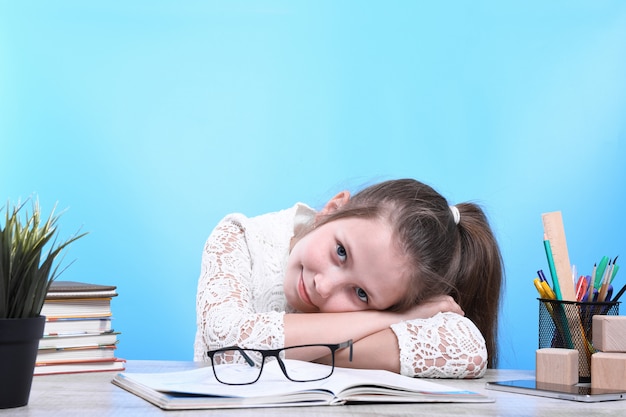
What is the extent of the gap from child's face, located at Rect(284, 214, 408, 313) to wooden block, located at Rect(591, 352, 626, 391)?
0.40 metres

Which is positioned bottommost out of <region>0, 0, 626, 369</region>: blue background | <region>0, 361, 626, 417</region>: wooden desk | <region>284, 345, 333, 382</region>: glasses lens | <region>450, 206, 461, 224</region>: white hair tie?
<region>0, 361, 626, 417</region>: wooden desk

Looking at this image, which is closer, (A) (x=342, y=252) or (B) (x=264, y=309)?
(A) (x=342, y=252)

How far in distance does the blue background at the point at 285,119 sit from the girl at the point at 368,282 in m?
1.49

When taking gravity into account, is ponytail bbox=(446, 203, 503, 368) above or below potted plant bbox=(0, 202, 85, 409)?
above

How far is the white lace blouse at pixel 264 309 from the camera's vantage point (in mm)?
1154

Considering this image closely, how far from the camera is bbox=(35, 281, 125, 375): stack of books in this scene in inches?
39.7

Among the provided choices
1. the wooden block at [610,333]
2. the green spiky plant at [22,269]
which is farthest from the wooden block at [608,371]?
the green spiky plant at [22,269]

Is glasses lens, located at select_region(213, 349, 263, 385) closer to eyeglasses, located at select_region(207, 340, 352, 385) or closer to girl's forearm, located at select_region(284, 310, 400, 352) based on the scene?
eyeglasses, located at select_region(207, 340, 352, 385)

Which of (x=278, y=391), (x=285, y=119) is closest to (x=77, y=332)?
(x=278, y=391)

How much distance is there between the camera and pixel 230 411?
29.2 inches

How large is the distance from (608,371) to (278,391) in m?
0.42

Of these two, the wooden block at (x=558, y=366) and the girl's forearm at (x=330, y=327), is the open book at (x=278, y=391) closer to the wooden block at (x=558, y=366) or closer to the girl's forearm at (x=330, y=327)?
the wooden block at (x=558, y=366)

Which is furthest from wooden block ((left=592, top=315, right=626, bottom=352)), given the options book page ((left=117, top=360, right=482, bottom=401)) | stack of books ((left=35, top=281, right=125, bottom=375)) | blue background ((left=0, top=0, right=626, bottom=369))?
blue background ((left=0, top=0, right=626, bottom=369))

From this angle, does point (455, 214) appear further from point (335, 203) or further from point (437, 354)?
point (437, 354)
